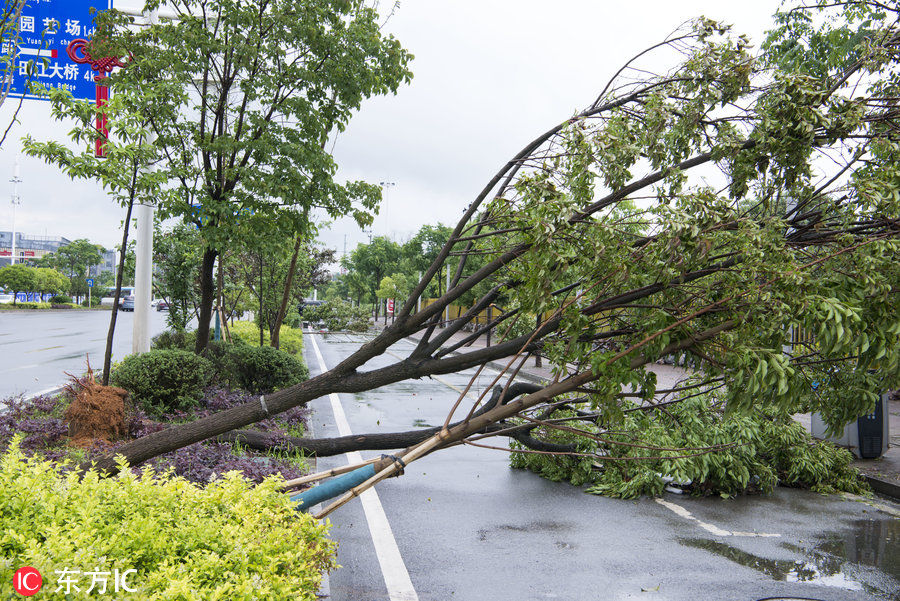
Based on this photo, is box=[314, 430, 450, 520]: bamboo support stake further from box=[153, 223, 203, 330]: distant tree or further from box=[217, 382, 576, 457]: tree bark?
box=[153, 223, 203, 330]: distant tree

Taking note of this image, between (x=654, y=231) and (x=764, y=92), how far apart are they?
1.02 m

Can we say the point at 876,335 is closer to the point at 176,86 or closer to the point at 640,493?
the point at 640,493

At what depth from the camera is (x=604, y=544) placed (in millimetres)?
5215

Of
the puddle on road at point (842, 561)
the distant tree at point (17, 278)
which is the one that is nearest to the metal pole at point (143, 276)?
the puddle on road at point (842, 561)

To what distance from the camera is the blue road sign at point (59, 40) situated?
8.07 metres

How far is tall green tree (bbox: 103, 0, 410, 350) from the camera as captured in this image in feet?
28.2

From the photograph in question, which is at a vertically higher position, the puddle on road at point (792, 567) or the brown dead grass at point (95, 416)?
the brown dead grass at point (95, 416)

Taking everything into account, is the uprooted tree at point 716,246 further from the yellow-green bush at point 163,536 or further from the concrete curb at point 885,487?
the concrete curb at point 885,487

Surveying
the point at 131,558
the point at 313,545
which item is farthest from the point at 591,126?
the point at 131,558

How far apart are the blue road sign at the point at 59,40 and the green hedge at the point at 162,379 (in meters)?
3.48

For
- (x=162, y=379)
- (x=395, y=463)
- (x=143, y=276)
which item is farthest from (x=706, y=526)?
(x=143, y=276)

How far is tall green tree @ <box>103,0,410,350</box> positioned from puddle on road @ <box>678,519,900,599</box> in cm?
658

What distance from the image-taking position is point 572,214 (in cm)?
321

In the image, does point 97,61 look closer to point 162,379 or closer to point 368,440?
point 162,379
